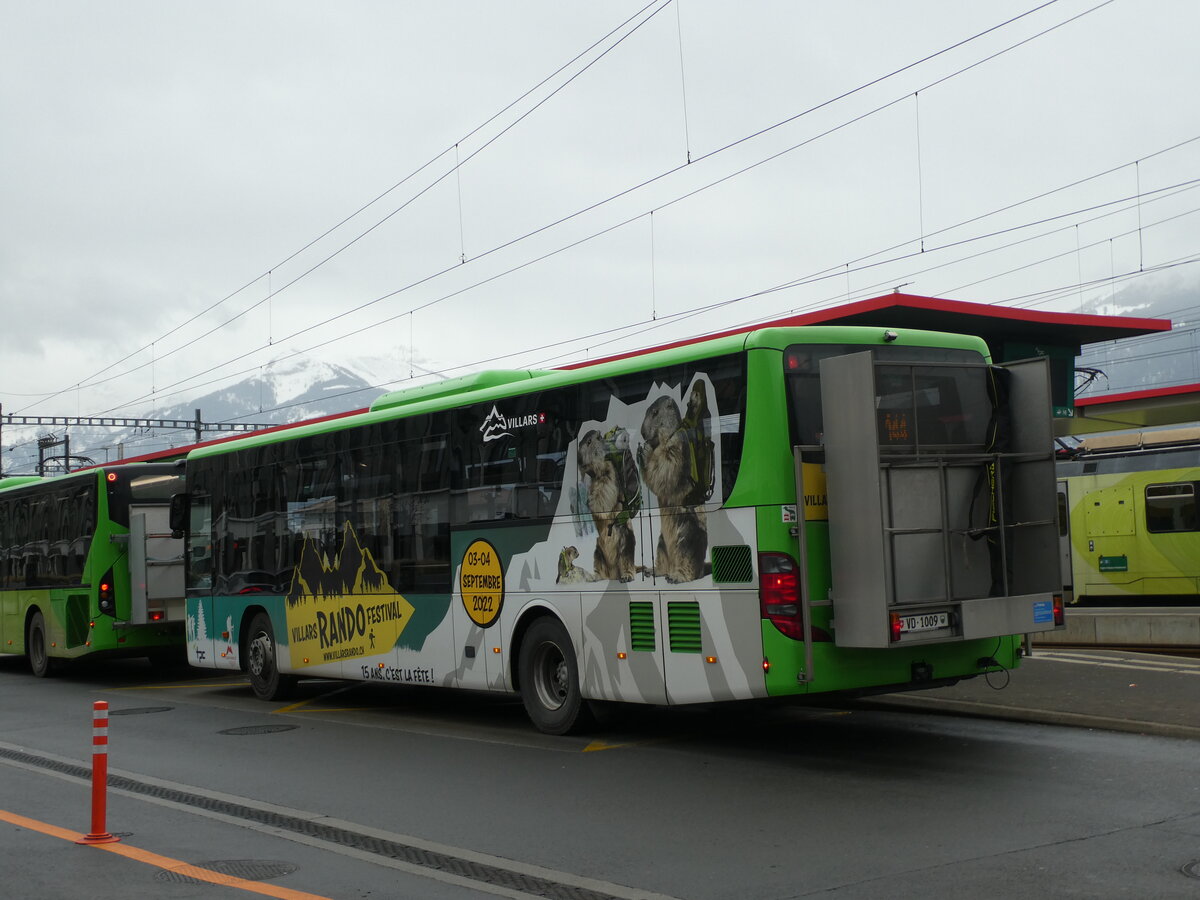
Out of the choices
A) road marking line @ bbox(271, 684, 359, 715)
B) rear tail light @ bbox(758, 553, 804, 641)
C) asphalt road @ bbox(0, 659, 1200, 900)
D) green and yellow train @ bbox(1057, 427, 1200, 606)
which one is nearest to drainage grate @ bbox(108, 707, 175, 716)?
road marking line @ bbox(271, 684, 359, 715)

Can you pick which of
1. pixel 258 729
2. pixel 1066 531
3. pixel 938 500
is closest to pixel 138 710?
pixel 258 729

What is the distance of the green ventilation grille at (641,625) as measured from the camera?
10.8 meters

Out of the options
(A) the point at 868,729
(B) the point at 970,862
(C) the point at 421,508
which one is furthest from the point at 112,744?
(B) the point at 970,862

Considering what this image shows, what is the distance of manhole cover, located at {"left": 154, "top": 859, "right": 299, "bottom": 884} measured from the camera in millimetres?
7117

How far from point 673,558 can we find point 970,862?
4230mm

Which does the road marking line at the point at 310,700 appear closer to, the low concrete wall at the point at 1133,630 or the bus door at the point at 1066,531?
the low concrete wall at the point at 1133,630

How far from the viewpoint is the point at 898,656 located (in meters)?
10.1

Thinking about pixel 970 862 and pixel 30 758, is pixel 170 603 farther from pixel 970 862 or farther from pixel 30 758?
pixel 970 862

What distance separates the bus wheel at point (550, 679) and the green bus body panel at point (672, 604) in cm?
18

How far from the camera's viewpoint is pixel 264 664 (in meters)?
16.6

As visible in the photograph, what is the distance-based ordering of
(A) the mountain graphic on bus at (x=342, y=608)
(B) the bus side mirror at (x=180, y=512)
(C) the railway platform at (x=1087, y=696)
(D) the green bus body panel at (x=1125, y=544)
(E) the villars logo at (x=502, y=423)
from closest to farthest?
(C) the railway platform at (x=1087, y=696) → (E) the villars logo at (x=502, y=423) → (A) the mountain graphic on bus at (x=342, y=608) → (B) the bus side mirror at (x=180, y=512) → (D) the green bus body panel at (x=1125, y=544)

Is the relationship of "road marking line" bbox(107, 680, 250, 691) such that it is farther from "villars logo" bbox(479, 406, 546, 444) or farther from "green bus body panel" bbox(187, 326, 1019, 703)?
"villars logo" bbox(479, 406, 546, 444)

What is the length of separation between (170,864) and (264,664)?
366 inches

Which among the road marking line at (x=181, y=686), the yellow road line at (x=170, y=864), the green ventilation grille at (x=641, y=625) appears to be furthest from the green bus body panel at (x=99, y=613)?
the green ventilation grille at (x=641, y=625)
